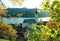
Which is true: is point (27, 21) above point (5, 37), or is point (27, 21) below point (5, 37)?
above

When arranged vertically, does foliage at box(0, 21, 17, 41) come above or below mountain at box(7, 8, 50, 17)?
below

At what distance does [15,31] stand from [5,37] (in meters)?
0.25

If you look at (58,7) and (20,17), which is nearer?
(58,7)

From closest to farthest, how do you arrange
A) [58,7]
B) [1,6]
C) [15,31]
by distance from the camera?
[58,7]
[1,6]
[15,31]

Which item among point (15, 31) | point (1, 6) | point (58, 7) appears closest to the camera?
point (58, 7)

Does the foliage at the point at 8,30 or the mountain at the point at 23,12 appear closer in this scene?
the foliage at the point at 8,30

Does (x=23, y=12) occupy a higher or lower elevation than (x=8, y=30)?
higher

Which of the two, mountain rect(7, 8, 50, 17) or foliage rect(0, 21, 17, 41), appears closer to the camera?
foliage rect(0, 21, 17, 41)

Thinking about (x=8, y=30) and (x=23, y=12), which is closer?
(x=8, y=30)

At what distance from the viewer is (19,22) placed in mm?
3619

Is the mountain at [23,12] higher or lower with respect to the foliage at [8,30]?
higher

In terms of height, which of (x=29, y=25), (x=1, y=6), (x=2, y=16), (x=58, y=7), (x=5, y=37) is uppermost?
(x=58, y=7)

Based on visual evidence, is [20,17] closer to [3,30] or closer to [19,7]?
[19,7]

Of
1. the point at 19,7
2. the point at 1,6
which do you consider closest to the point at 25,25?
the point at 19,7
